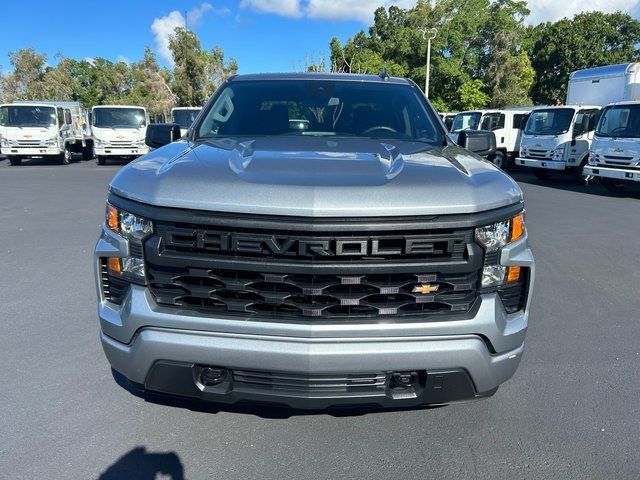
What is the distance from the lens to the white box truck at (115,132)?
19500 mm

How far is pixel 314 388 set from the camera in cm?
230

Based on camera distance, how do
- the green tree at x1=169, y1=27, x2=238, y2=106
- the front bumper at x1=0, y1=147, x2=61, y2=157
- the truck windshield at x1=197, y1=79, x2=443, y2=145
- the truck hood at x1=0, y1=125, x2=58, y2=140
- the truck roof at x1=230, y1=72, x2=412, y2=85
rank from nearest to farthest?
the truck windshield at x1=197, y1=79, x2=443, y2=145
the truck roof at x1=230, y1=72, x2=412, y2=85
the truck hood at x1=0, y1=125, x2=58, y2=140
the front bumper at x1=0, y1=147, x2=61, y2=157
the green tree at x1=169, y1=27, x2=238, y2=106

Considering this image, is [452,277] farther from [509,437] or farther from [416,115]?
[416,115]

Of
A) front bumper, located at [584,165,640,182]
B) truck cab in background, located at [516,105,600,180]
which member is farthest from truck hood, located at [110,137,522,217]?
truck cab in background, located at [516,105,600,180]

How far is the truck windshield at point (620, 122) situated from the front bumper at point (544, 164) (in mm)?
2042

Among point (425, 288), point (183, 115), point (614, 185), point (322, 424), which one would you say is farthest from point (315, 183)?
point (183, 115)

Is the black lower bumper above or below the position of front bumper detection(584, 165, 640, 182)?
above

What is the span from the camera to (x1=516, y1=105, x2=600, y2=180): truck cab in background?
1544 cm

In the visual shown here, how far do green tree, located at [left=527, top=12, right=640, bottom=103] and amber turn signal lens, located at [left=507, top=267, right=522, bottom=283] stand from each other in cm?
4929

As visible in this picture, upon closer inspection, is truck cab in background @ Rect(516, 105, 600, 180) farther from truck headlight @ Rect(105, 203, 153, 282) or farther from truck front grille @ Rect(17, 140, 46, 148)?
truck front grille @ Rect(17, 140, 46, 148)

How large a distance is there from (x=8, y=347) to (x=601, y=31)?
171 ft

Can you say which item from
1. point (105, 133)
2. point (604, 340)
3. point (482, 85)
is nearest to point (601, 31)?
point (482, 85)

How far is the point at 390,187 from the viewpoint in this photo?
7.34ft

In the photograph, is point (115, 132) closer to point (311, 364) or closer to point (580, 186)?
point (580, 186)
